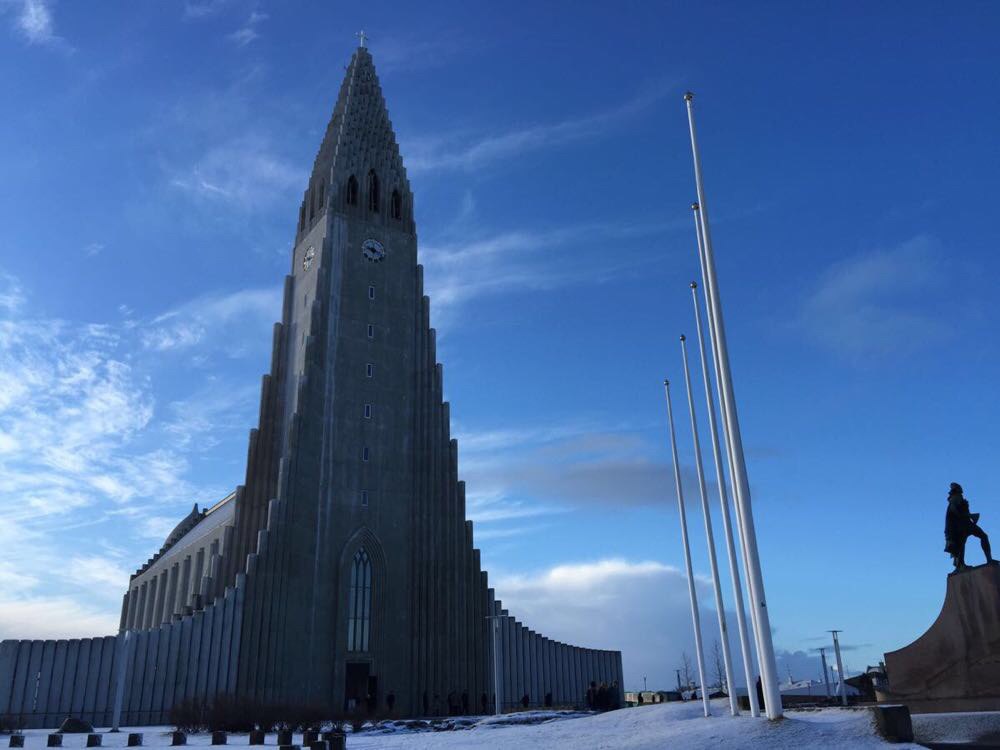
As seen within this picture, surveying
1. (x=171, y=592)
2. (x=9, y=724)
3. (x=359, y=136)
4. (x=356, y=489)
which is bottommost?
(x=9, y=724)

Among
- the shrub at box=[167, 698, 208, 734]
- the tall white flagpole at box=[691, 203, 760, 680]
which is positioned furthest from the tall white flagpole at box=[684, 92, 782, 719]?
the shrub at box=[167, 698, 208, 734]

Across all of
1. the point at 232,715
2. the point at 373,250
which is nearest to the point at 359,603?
the point at 232,715

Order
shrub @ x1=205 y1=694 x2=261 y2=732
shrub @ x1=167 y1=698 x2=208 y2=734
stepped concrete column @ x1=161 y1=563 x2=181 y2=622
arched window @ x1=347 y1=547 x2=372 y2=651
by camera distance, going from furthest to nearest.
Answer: stepped concrete column @ x1=161 y1=563 x2=181 y2=622 → arched window @ x1=347 y1=547 x2=372 y2=651 → shrub @ x1=167 y1=698 x2=208 y2=734 → shrub @ x1=205 y1=694 x2=261 y2=732

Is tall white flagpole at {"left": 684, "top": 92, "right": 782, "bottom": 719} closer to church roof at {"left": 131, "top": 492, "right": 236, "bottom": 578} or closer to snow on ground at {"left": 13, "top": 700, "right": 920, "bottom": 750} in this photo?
snow on ground at {"left": 13, "top": 700, "right": 920, "bottom": 750}

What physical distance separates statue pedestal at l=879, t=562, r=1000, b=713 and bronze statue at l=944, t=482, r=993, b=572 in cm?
75

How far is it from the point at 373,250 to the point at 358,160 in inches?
320

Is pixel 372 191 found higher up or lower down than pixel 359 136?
lower down

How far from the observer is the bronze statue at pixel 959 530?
18969 mm

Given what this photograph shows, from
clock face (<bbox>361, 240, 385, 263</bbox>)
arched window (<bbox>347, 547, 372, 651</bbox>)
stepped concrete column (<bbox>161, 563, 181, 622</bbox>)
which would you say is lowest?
arched window (<bbox>347, 547, 372, 651</bbox>)

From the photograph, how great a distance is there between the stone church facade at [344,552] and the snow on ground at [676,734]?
57.1ft

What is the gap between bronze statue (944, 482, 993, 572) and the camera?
62.2 feet

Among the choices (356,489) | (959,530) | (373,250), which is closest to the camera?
(959,530)

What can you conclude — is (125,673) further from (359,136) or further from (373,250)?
(359,136)

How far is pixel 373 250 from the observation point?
2458 inches
